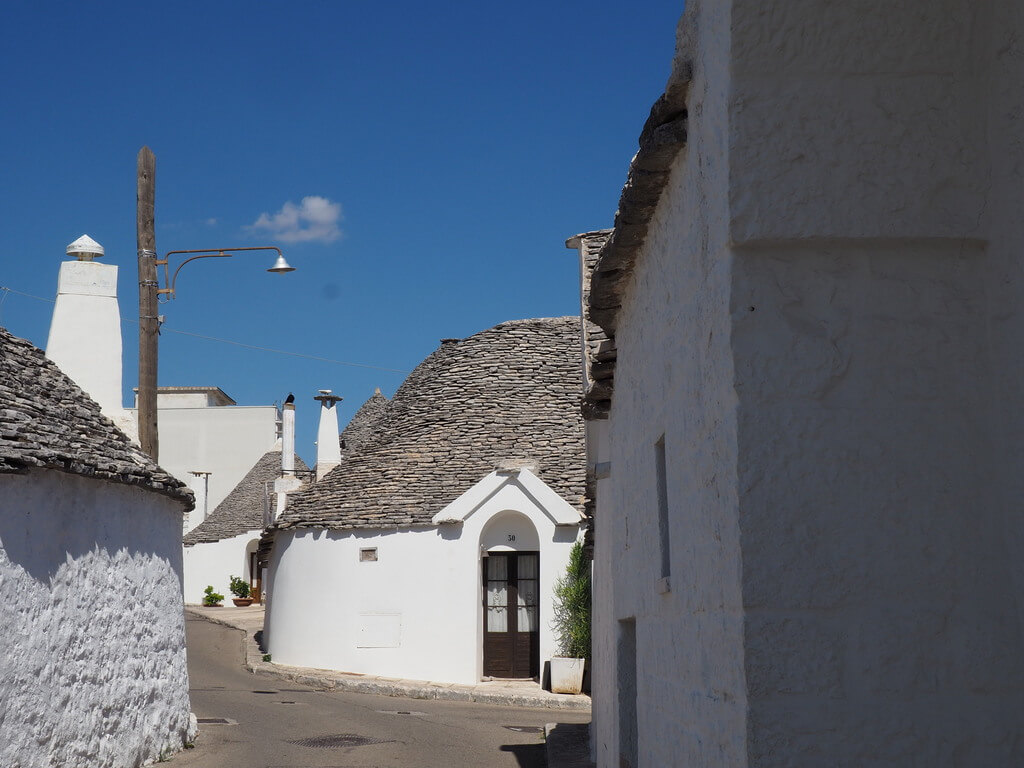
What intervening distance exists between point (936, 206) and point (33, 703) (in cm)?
874

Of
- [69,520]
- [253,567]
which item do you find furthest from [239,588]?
[69,520]

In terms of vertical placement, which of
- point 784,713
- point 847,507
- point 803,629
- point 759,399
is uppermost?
point 759,399

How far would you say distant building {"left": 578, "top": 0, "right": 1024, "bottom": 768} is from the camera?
12.4ft

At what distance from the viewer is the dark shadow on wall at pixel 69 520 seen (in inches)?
376

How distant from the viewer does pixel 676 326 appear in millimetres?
5234

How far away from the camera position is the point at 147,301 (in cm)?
1502

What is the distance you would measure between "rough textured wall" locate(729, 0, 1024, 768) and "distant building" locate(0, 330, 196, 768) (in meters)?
7.49

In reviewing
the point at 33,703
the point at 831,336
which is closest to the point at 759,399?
the point at 831,336

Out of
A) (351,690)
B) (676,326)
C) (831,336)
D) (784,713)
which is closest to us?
(784,713)

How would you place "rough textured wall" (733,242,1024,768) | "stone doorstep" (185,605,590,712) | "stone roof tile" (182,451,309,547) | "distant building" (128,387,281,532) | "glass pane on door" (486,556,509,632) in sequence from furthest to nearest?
"distant building" (128,387,281,532) → "stone roof tile" (182,451,309,547) → "glass pane on door" (486,556,509,632) → "stone doorstep" (185,605,590,712) → "rough textured wall" (733,242,1024,768)

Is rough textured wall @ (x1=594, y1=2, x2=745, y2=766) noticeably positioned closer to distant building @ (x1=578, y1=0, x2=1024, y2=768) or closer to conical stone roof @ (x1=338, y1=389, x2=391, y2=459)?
distant building @ (x1=578, y1=0, x2=1024, y2=768)

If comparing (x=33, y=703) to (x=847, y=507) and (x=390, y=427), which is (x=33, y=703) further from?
(x=390, y=427)

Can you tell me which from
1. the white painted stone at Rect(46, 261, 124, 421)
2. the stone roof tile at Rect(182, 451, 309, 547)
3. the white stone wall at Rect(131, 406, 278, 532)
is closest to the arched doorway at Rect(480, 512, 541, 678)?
the white painted stone at Rect(46, 261, 124, 421)

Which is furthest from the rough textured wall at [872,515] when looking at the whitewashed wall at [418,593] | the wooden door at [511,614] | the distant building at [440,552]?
the wooden door at [511,614]
